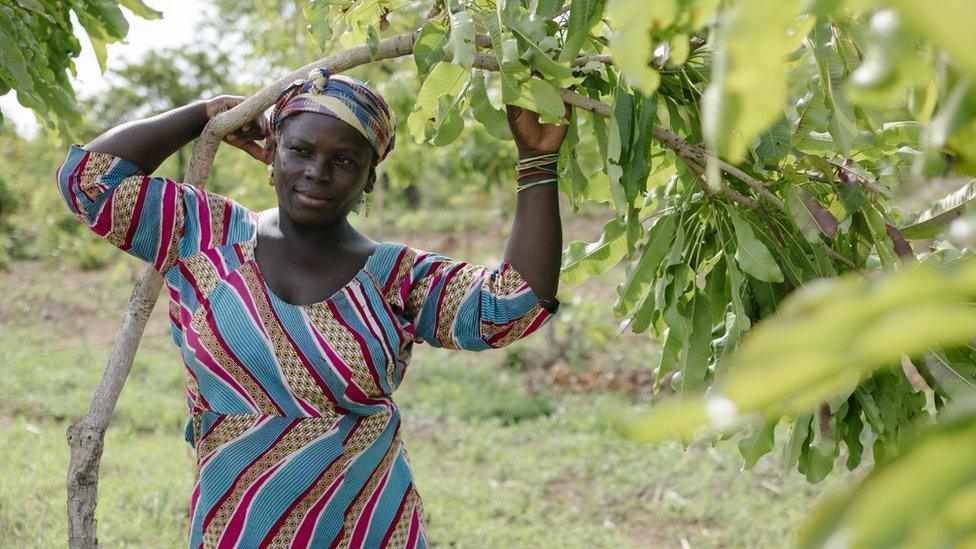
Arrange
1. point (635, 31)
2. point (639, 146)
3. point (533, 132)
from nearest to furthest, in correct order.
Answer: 1. point (635, 31)
2. point (639, 146)
3. point (533, 132)

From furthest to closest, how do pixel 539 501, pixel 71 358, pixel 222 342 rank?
pixel 71 358, pixel 539 501, pixel 222 342

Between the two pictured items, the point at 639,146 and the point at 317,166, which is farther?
the point at 317,166

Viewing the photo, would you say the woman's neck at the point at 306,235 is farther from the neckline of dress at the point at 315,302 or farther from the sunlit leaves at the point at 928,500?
the sunlit leaves at the point at 928,500

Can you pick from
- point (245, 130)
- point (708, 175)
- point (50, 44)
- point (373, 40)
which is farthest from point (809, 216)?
point (50, 44)

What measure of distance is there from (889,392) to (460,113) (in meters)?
0.95

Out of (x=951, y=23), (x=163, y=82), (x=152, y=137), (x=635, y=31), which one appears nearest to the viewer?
(x=951, y=23)

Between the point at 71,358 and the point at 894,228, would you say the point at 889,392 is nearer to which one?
the point at 894,228

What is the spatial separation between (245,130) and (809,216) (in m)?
1.23

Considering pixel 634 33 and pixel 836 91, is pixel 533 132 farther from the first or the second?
pixel 634 33

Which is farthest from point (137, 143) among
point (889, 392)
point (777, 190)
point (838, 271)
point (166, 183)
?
point (889, 392)

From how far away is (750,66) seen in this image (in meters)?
0.59

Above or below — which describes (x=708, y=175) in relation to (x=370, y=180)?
below

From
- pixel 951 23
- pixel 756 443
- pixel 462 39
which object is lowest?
pixel 756 443

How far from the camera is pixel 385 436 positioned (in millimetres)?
2080
